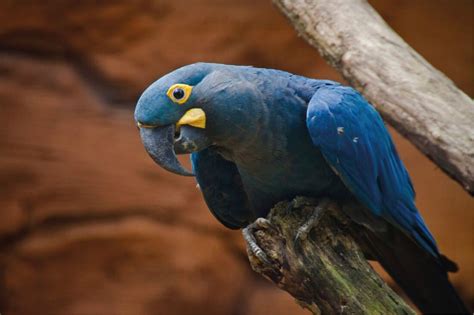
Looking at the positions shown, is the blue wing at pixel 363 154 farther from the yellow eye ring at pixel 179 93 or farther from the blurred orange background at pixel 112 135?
the blurred orange background at pixel 112 135

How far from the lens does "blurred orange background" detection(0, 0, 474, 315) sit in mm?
4902

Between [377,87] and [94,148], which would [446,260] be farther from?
[94,148]

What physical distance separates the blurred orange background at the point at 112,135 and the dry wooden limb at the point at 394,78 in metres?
1.66

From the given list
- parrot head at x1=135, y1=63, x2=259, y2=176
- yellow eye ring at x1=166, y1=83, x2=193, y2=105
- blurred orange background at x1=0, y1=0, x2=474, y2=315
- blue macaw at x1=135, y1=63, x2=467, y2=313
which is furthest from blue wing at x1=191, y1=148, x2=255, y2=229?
blurred orange background at x1=0, y1=0, x2=474, y2=315

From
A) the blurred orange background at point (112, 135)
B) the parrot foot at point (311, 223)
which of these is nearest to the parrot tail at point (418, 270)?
the parrot foot at point (311, 223)

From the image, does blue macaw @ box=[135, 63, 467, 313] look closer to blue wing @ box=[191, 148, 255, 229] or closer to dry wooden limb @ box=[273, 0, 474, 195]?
blue wing @ box=[191, 148, 255, 229]

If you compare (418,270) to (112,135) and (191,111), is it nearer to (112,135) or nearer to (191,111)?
(191,111)

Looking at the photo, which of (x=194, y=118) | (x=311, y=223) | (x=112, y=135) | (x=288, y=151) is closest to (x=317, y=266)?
(x=311, y=223)

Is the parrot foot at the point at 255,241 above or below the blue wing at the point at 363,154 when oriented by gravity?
below

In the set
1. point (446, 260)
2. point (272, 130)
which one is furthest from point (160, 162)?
point (446, 260)

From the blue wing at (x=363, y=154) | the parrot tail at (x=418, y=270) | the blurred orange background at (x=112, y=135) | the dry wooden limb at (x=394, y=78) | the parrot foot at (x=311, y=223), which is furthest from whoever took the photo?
the blurred orange background at (x=112, y=135)

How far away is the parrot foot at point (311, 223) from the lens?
2584mm

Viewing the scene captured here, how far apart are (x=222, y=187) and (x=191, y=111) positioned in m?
0.65

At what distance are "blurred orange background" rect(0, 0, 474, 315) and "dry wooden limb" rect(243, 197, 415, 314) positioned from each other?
2.39 metres
